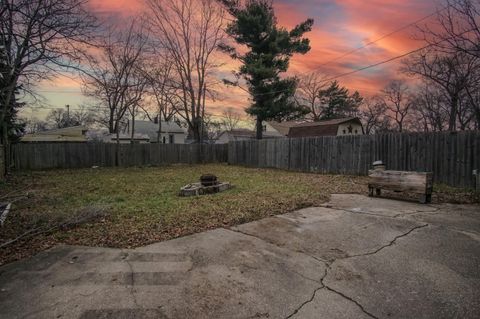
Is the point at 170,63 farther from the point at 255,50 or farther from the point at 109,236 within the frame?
the point at 109,236

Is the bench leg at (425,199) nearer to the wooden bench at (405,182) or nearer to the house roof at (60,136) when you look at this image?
the wooden bench at (405,182)

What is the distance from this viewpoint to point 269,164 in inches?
656

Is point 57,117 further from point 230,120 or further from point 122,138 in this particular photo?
point 230,120

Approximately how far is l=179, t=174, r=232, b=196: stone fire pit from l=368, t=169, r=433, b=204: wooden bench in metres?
3.82

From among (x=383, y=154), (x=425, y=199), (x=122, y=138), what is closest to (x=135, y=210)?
(x=425, y=199)

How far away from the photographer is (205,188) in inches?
316

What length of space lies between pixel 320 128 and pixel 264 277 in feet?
106

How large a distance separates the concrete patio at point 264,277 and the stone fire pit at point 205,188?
10.5 ft

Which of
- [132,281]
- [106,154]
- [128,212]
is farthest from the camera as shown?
[106,154]

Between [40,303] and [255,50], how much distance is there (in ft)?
69.1

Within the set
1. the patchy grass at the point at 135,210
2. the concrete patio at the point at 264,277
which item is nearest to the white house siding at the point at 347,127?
the patchy grass at the point at 135,210

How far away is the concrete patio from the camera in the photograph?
2.54 m

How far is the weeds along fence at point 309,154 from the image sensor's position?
8859 mm

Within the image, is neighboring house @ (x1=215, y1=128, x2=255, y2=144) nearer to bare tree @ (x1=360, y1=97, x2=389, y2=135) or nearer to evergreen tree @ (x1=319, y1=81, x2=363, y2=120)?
evergreen tree @ (x1=319, y1=81, x2=363, y2=120)
